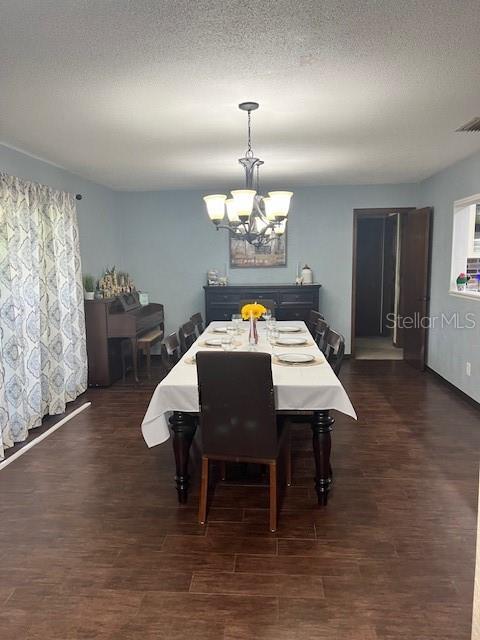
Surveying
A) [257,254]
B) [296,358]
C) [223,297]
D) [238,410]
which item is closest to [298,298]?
[257,254]

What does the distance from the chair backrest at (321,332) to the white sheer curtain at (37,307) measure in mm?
2470

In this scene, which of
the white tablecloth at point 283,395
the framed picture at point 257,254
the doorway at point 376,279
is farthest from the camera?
the doorway at point 376,279

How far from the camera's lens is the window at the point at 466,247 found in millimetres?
4809

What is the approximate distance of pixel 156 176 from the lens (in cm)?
545

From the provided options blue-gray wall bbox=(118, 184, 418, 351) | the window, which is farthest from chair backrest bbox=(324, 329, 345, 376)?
blue-gray wall bbox=(118, 184, 418, 351)

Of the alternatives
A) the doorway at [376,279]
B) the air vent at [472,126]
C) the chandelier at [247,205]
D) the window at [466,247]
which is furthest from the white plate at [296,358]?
the doorway at [376,279]

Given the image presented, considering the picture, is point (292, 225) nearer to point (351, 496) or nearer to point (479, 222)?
point (479, 222)

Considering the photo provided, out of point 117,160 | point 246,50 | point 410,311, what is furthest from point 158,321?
point 246,50

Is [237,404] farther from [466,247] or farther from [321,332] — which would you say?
[466,247]

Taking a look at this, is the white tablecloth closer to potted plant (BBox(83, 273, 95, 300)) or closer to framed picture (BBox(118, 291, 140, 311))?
potted plant (BBox(83, 273, 95, 300))

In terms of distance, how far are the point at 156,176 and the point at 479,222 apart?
11.7ft

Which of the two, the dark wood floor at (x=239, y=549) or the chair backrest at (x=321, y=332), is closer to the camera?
the dark wood floor at (x=239, y=549)

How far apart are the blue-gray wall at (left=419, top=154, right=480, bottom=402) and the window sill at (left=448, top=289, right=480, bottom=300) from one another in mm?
39

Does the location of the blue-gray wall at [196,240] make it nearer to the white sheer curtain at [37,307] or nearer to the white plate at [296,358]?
the white sheer curtain at [37,307]
